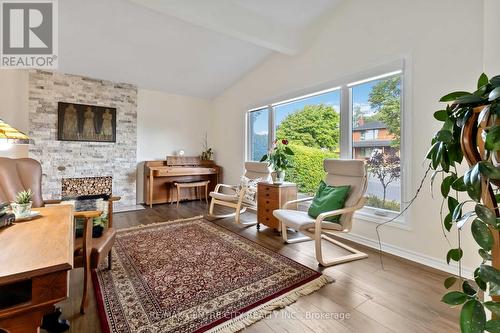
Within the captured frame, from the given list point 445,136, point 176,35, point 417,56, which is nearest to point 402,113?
A: point 417,56

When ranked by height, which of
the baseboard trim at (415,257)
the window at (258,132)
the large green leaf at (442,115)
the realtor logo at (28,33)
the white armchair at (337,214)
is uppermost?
the realtor logo at (28,33)

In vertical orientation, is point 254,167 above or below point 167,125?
below

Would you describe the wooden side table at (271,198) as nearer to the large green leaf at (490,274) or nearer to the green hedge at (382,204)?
the green hedge at (382,204)

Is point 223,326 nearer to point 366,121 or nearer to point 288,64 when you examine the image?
point 366,121

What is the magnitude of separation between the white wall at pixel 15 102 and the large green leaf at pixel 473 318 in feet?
17.7

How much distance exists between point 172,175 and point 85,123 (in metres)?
1.87

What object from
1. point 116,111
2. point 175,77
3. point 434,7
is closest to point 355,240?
point 434,7

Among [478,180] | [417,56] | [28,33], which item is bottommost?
[478,180]

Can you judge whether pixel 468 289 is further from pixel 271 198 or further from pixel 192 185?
pixel 192 185

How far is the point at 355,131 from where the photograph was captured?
10.1 feet

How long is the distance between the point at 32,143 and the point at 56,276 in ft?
14.6

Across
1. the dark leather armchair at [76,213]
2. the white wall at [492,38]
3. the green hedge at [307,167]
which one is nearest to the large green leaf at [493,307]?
the white wall at [492,38]

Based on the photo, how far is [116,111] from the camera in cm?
471

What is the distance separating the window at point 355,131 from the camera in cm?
269
